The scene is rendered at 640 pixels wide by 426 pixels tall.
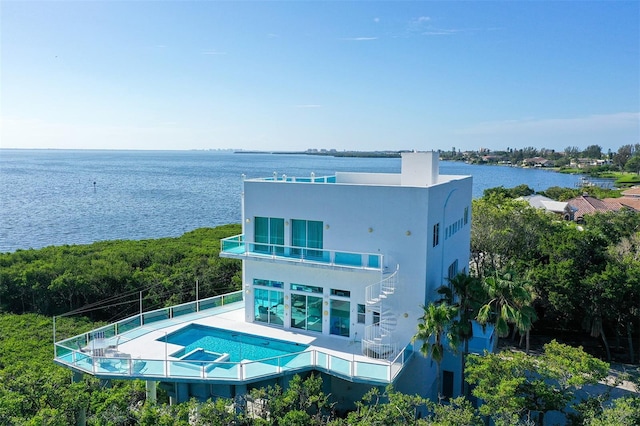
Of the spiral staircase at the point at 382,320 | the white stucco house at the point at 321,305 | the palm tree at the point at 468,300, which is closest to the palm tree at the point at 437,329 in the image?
the palm tree at the point at 468,300

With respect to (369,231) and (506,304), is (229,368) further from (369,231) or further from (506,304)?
(506,304)

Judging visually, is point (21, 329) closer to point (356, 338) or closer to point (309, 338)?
point (309, 338)

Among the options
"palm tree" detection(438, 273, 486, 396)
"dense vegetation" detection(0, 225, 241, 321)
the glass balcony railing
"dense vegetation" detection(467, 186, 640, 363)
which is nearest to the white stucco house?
the glass balcony railing

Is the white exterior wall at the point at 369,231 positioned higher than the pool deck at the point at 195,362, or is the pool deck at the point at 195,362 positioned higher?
the white exterior wall at the point at 369,231

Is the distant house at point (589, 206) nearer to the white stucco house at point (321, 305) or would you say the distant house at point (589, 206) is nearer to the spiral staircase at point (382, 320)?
the white stucco house at point (321, 305)

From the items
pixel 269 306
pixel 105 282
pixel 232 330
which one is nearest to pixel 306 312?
pixel 269 306
